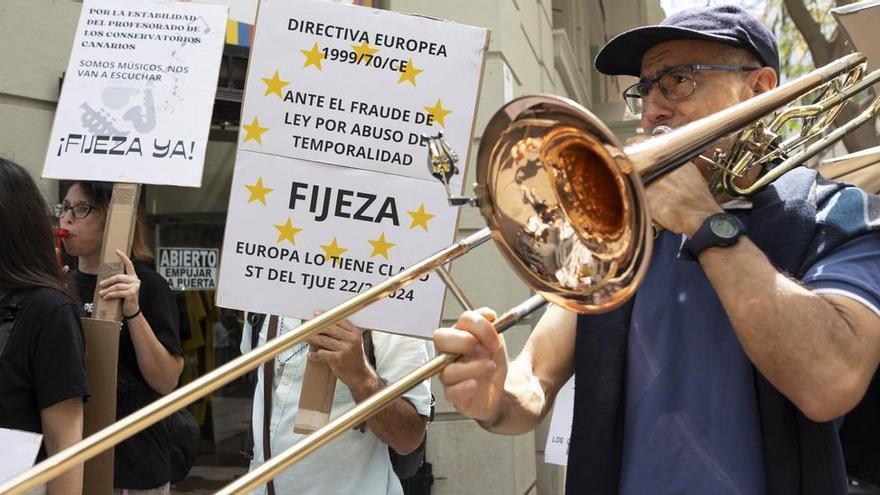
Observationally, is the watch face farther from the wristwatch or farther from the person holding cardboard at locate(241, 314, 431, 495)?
the person holding cardboard at locate(241, 314, 431, 495)

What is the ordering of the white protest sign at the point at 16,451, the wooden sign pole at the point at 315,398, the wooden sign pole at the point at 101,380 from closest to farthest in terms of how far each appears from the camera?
the white protest sign at the point at 16,451, the wooden sign pole at the point at 315,398, the wooden sign pole at the point at 101,380

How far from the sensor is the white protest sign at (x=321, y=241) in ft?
8.67

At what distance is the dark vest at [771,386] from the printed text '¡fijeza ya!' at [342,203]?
2.65ft

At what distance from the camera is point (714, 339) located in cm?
185

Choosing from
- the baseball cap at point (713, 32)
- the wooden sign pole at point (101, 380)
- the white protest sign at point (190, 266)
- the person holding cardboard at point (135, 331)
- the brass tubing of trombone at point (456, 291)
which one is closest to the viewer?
the brass tubing of trombone at point (456, 291)

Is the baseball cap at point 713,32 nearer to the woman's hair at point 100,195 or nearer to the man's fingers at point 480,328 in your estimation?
the man's fingers at point 480,328

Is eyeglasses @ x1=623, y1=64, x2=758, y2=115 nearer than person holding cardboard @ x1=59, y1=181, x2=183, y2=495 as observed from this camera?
Yes

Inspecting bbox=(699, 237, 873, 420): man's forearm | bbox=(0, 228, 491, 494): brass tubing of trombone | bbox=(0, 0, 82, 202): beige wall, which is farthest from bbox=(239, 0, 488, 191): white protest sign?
bbox=(0, 0, 82, 202): beige wall

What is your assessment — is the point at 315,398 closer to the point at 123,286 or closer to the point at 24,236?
Answer: the point at 123,286

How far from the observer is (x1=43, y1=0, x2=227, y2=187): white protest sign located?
3.10 metres

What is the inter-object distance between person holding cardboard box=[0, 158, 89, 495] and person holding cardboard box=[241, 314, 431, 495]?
553 mm

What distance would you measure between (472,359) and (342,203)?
39.0 inches

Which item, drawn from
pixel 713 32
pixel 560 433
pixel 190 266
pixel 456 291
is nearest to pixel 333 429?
pixel 456 291

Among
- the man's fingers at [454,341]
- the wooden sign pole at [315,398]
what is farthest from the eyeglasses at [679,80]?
the wooden sign pole at [315,398]
